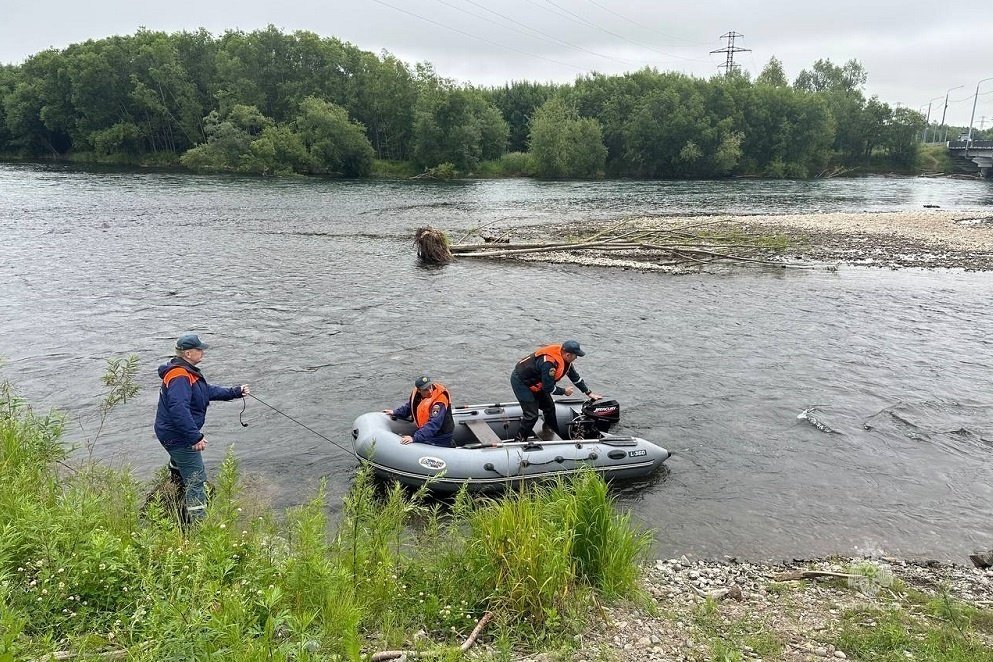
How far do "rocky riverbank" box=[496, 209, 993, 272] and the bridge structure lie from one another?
163 ft

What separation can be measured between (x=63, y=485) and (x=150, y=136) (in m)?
75.3

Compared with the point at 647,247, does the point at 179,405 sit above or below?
above

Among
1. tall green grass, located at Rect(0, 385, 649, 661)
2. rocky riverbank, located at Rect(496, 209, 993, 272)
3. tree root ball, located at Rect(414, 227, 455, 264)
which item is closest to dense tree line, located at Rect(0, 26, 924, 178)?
rocky riverbank, located at Rect(496, 209, 993, 272)

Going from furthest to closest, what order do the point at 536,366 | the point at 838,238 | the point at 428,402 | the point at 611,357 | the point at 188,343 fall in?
the point at 838,238 → the point at 611,357 → the point at 536,366 → the point at 428,402 → the point at 188,343

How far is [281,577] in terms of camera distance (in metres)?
4.73

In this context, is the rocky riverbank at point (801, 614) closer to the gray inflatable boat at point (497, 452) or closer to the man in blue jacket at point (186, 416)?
the gray inflatable boat at point (497, 452)

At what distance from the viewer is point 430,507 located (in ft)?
27.8

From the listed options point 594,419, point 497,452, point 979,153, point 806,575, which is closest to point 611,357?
point 594,419

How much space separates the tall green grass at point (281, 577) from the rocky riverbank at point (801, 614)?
1.36ft

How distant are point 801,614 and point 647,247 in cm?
2041

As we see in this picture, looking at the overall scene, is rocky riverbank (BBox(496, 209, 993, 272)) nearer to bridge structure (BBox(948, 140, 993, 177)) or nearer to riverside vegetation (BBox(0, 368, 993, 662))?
riverside vegetation (BBox(0, 368, 993, 662))

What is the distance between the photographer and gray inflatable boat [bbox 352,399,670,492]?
28.4 ft

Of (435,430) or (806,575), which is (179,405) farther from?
(806,575)

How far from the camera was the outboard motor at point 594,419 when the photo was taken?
10.2 meters
